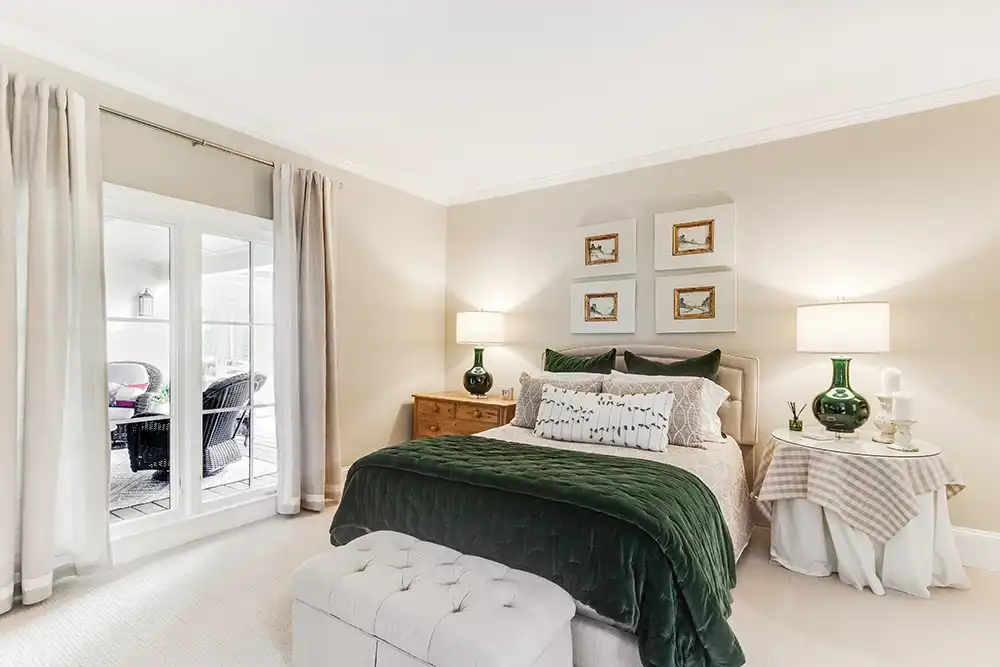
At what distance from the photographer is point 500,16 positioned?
2.11 m

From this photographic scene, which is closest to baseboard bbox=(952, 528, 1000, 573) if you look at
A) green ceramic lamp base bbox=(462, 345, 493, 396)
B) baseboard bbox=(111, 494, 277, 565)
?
green ceramic lamp base bbox=(462, 345, 493, 396)

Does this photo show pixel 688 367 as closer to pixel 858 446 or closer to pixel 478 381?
pixel 858 446

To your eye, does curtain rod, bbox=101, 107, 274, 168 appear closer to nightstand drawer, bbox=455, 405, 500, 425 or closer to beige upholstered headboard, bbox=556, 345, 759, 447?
nightstand drawer, bbox=455, 405, 500, 425

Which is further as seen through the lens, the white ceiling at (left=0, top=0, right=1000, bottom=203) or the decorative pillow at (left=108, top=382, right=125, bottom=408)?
the decorative pillow at (left=108, top=382, right=125, bottom=408)

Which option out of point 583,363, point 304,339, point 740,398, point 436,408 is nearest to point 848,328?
point 740,398

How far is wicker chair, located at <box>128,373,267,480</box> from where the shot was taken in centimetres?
284

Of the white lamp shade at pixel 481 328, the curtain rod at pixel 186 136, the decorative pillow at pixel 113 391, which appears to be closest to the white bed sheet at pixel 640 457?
the white lamp shade at pixel 481 328

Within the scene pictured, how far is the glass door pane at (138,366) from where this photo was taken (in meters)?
2.70

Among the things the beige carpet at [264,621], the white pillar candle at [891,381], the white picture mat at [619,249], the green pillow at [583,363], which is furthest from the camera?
the white picture mat at [619,249]

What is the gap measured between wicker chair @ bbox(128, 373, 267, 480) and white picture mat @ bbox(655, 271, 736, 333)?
9.30ft

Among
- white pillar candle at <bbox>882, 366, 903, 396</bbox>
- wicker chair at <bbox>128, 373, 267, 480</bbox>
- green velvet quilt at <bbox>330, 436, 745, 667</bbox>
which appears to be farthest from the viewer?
wicker chair at <bbox>128, 373, 267, 480</bbox>

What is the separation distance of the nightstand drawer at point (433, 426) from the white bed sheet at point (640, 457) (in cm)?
94

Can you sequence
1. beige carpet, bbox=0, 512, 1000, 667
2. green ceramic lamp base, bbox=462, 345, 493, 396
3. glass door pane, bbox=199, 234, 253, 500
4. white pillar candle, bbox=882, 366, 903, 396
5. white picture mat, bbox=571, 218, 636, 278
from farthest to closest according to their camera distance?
green ceramic lamp base, bbox=462, 345, 493, 396 < white picture mat, bbox=571, 218, 636, 278 < glass door pane, bbox=199, 234, 253, 500 < white pillar candle, bbox=882, 366, 903, 396 < beige carpet, bbox=0, 512, 1000, 667

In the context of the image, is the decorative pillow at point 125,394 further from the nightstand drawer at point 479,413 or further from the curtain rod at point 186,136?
the nightstand drawer at point 479,413
